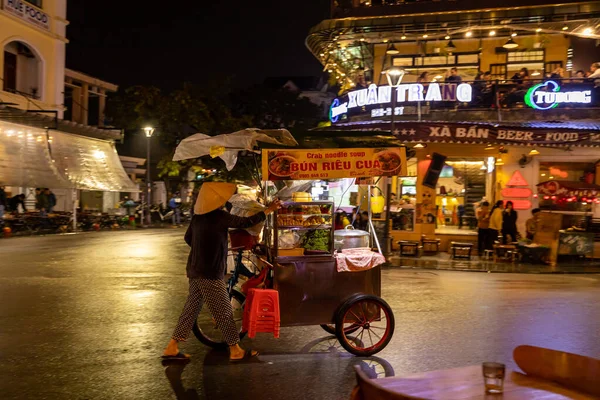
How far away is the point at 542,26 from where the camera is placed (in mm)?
19547

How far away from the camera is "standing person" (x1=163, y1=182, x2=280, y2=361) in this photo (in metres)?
6.27

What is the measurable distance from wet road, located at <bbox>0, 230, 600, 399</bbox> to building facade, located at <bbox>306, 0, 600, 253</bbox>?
5.86 metres

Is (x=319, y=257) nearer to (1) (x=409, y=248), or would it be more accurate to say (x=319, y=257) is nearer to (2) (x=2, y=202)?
(1) (x=409, y=248)

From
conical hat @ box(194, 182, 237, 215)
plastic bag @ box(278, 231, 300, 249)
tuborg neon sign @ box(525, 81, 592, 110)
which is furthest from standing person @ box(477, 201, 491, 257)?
conical hat @ box(194, 182, 237, 215)

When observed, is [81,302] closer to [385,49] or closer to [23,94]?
[385,49]

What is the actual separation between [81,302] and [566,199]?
1397 cm

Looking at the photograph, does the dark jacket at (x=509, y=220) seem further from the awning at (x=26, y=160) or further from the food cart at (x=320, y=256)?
the awning at (x=26, y=160)

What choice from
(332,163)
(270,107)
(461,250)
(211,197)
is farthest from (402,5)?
(270,107)

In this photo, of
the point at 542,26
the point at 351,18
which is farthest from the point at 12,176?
the point at 542,26

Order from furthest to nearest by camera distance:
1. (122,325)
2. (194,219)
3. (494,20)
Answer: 1. (494,20)
2. (122,325)
3. (194,219)

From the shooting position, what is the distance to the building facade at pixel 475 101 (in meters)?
18.3

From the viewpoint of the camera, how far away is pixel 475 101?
62.7ft

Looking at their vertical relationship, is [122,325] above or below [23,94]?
below

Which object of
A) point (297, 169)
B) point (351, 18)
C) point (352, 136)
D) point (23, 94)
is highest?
point (351, 18)
